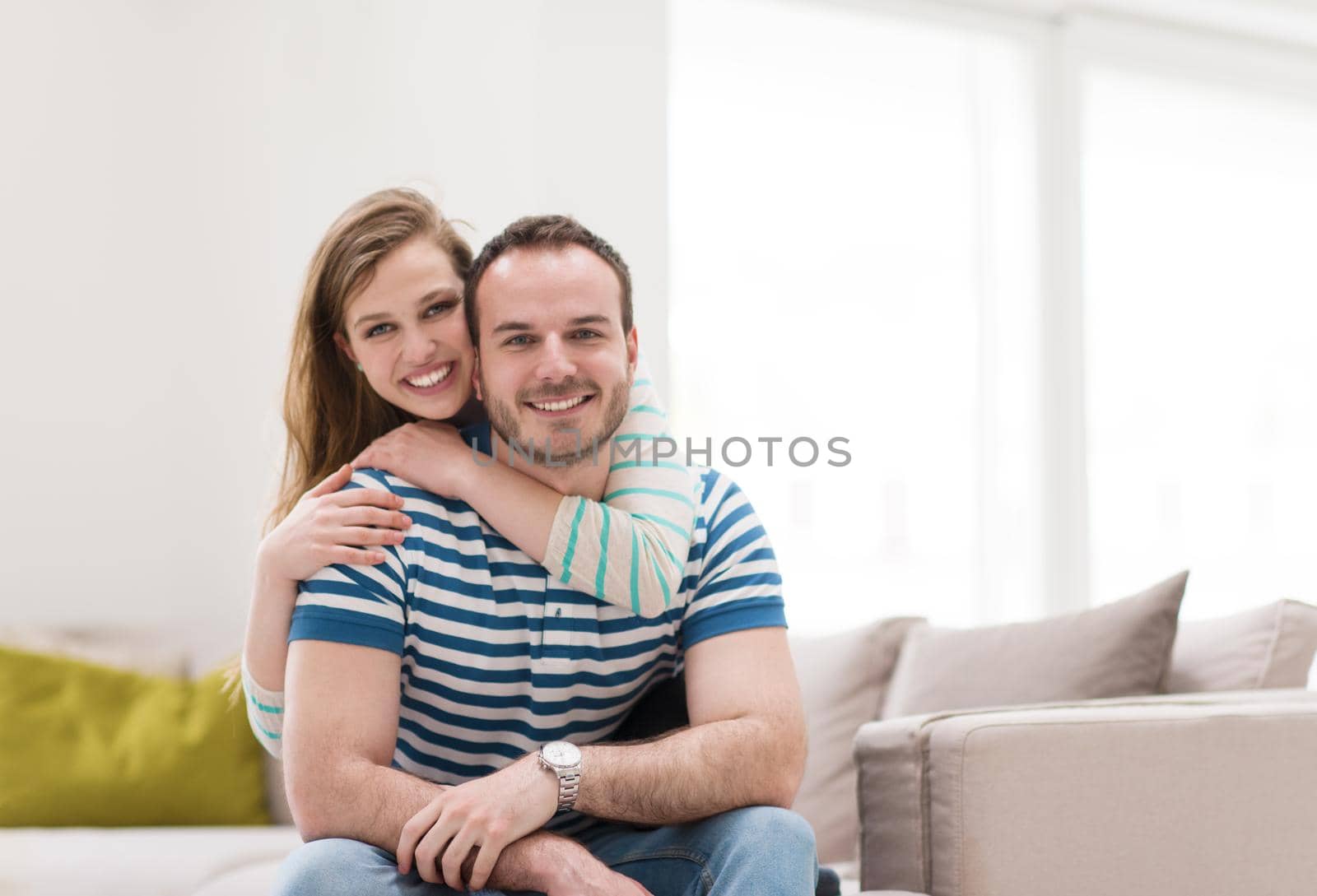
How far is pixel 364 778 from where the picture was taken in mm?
1363

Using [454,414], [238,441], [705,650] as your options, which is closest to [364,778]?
[705,650]

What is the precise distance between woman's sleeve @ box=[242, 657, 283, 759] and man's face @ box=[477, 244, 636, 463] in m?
0.45

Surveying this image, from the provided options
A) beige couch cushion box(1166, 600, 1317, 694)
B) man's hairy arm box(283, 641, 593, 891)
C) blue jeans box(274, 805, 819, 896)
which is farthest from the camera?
beige couch cushion box(1166, 600, 1317, 694)

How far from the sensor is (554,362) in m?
1.58

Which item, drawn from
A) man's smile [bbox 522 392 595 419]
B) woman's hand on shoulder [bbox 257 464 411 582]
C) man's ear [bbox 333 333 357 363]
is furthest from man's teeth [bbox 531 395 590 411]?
man's ear [bbox 333 333 357 363]

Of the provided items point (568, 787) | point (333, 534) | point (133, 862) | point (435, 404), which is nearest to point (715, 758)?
point (568, 787)

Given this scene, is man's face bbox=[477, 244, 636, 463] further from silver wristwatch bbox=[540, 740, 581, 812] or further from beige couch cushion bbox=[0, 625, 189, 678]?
beige couch cushion bbox=[0, 625, 189, 678]

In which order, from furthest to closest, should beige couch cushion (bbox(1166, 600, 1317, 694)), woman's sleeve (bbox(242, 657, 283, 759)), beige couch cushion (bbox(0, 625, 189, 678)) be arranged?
beige couch cushion (bbox(0, 625, 189, 678)), beige couch cushion (bbox(1166, 600, 1317, 694)), woman's sleeve (bbox(242, 657, 283, 759))

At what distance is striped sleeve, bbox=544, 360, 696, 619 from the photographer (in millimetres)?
1513

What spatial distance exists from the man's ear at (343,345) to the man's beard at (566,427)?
25 cm

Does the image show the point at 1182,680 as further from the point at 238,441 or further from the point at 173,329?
the point at 173,329

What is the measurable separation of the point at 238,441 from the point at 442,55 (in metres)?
1.09

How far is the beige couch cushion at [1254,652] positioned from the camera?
1.94 meters

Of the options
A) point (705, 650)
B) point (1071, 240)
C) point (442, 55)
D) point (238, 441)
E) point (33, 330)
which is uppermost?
point (442, 55)
